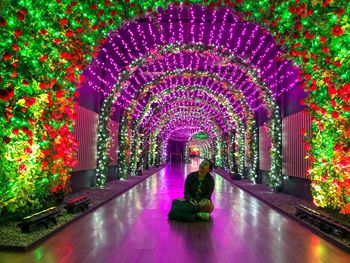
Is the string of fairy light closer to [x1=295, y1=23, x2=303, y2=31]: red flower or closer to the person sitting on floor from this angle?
[x1=295, y1=23, x2=303, y2=31]: red flower

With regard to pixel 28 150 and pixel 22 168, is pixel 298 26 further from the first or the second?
pixel 22 168

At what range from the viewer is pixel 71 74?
7516mm

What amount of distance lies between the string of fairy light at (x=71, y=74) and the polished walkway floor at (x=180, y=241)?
0.93 meters

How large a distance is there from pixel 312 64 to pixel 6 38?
4680mm

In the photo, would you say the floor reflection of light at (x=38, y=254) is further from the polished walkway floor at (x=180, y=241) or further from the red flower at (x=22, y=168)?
the red flower at (x=22, y=168)

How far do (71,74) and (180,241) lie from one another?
3.64 m

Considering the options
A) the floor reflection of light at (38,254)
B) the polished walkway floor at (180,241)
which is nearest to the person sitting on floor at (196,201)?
the polished walkway floor at (180,241)

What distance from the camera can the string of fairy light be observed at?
5.73 m

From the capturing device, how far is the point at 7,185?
615 centimetres

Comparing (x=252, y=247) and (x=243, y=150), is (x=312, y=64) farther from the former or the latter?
(x=243, y=150)

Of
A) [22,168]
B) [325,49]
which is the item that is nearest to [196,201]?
[22,168]

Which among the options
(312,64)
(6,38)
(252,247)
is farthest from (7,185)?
(312,64)

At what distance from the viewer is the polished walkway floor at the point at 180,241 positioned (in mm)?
4852

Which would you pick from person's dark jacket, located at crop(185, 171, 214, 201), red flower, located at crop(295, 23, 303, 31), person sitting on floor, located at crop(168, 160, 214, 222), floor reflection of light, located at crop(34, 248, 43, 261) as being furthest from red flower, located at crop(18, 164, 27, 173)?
red flower, located at crop(295, 23, 303, 31)
